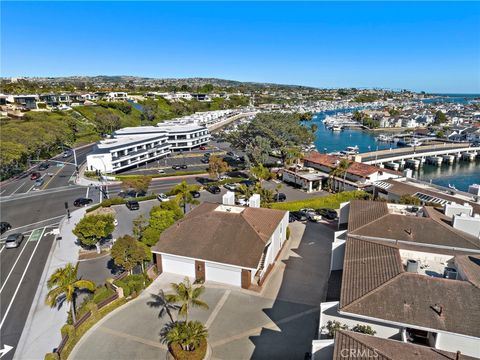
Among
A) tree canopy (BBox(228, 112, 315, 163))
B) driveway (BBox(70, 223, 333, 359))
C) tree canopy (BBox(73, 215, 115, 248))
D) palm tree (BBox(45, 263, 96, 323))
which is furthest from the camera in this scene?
tree canopy (BBox(228, 112, 315, 163))

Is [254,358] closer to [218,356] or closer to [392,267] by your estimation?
[218,356]

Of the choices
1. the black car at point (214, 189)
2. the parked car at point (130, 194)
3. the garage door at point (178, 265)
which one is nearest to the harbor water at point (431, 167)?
the black car at point (214, 189)

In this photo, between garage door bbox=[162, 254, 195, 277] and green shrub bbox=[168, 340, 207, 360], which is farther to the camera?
garage door bbox=[162, 254, 195, 277]

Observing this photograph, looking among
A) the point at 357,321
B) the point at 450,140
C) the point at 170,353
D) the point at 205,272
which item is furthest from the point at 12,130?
the point at 450,140

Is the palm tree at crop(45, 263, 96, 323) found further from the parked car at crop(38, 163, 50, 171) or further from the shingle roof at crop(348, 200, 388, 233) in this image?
the parked car at crop(38, 163, 50, 171)

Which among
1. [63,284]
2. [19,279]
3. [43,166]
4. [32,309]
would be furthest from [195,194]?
[43,166]

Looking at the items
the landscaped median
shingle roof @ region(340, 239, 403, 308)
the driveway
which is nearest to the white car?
the landscaped median

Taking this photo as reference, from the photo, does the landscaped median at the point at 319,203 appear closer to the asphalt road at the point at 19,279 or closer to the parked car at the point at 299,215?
the parked car at the point at 299,215
